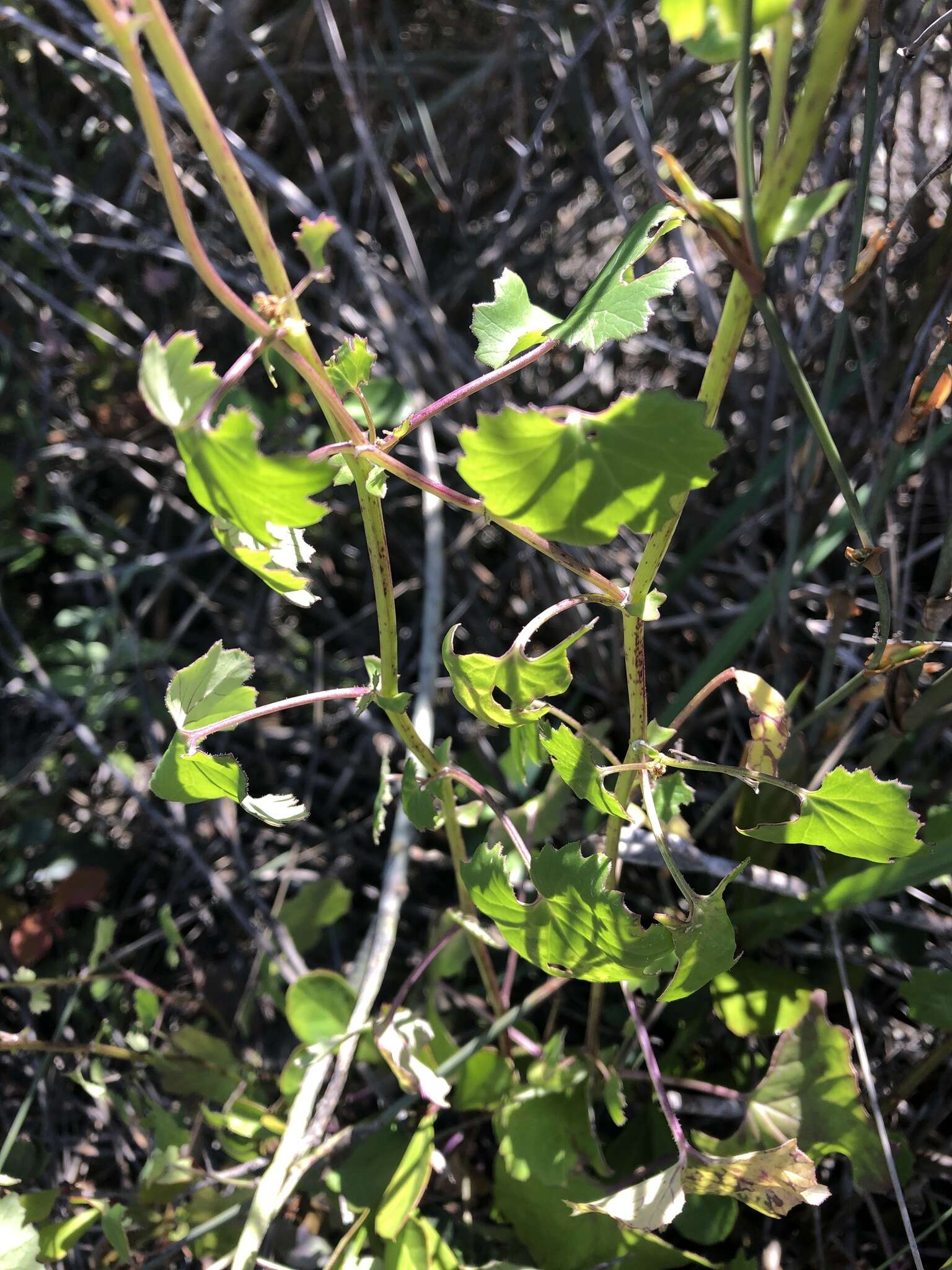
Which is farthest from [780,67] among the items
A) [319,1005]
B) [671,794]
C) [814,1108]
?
[319,1005]

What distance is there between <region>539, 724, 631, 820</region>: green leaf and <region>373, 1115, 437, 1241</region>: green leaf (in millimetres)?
513

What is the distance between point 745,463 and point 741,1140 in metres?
1.06

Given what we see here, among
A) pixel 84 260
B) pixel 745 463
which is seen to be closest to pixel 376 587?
pixel 745 463

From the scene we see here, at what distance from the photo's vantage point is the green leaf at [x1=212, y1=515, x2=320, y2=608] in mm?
521

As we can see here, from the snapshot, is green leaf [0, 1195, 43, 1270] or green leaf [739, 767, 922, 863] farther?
green leaf [0, 1195, 43, 1270]

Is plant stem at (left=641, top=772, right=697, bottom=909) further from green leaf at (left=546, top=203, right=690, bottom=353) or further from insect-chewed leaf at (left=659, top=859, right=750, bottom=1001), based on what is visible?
green leaf at (left=546, top=203, right=690, bottom=353)

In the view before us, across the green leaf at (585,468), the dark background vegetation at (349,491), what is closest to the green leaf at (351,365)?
the green leaf at (585,468)

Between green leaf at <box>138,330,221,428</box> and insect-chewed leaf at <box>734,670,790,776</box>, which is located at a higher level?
green leaf at <box>138,330,221,428</box>

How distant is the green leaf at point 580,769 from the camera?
0.62m

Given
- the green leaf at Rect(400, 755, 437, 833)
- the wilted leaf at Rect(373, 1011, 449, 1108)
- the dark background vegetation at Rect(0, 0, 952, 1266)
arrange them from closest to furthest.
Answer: the green leaf at Rect(400, 755, 437, 833)
the wilted leaf at Rect(373, 1011, 449, 1108)
the dark background vegetation at Rect(0, 0, 952, 1266)

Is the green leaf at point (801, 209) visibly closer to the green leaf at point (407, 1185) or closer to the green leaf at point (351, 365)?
the green leaf at point (351, 365)

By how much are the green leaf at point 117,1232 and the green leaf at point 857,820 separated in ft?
2.55

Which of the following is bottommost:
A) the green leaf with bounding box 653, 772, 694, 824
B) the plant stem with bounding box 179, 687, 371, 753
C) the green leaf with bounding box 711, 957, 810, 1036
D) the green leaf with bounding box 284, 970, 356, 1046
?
the green leaf with bounding box 711, 957, 810, 1036

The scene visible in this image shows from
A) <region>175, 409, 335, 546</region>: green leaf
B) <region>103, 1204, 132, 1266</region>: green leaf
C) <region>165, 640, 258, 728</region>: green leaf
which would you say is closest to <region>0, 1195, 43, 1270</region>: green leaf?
<region>103, 1204, 132, 1266</region>: green leaf
